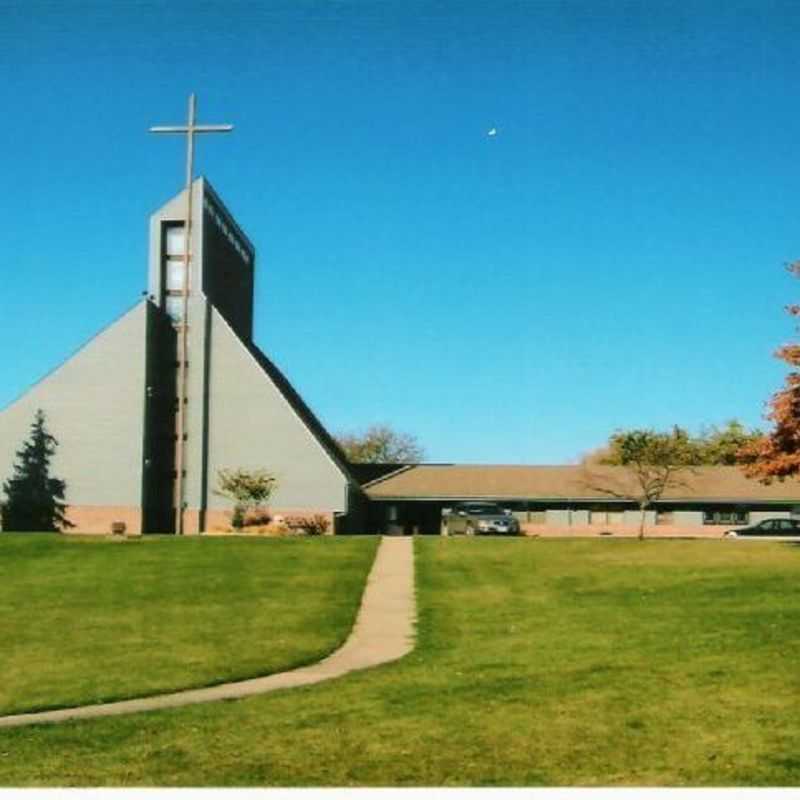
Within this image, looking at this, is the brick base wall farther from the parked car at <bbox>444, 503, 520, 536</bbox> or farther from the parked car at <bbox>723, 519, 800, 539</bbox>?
the parked car at <bbox>444, 503, 520, 536</bbox>

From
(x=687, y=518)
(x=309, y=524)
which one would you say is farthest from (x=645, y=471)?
(x=309, y=524)

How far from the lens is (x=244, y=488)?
47.7m

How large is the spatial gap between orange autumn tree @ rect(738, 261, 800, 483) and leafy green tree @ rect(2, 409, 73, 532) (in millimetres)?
30994

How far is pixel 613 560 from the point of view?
28672 millimetres

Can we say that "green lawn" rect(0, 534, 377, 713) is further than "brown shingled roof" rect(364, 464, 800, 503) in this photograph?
No

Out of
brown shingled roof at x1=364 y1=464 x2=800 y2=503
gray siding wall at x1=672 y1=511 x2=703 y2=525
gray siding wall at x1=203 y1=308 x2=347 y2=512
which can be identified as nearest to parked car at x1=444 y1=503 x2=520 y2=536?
gray siding wall at x1=203 y1=308 x2=347 y2=512

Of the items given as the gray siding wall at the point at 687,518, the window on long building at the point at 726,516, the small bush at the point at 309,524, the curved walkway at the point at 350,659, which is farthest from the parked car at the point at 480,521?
the curved walkway at the point at 350,659

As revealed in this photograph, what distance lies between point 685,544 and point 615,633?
19923mm

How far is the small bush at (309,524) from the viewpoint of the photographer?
48.1m

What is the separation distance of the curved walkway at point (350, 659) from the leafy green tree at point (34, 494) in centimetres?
2830

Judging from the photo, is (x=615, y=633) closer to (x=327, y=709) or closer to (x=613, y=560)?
(x=327, y=709)

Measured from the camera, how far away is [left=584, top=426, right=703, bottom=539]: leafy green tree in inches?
2047

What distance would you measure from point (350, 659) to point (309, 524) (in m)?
33.9

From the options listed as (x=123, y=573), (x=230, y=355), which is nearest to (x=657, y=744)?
(x=123, y=573)
